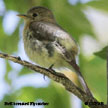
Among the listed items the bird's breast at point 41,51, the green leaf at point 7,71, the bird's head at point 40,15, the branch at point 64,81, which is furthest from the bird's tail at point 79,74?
the bird's head at point 40,15

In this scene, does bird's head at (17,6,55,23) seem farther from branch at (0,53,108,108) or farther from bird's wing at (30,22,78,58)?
branch at (0,53,108,108)

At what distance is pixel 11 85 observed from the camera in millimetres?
3475

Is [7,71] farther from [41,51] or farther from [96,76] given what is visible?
[96,76]

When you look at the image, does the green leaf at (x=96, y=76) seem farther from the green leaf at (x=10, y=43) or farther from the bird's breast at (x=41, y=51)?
the green leaf at (x=10, y=43)

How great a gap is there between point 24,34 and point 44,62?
0.56 meters

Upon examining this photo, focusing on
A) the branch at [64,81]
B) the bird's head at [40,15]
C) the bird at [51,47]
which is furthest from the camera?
the bird's head at [40,15]

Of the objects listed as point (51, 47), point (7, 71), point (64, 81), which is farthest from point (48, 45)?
point (64, 81)

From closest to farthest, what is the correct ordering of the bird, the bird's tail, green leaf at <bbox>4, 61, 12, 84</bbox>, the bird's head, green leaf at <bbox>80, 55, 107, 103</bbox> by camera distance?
1. the bird's tail
2. green leaf at <bbox>80, 55, 107, 103</bbox>
3. the bird
4. green leaf at <bbox>4, 61, 12, 84</bbox>
5. the bird's head

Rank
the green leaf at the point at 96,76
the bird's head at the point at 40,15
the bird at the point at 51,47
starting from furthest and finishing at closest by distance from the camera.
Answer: the bird's head at the point at 40,15
the bird at the point at 51,47
the green leaf at the point at 96,76

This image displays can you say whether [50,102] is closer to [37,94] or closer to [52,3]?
[37,94]

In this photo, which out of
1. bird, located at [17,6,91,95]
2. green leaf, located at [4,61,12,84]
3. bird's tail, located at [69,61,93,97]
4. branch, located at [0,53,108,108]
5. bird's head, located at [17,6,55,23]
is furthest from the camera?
bird's head, located at [17,6,55,23]

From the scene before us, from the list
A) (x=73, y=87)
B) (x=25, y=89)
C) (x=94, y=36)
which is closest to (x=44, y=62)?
(x=25, y=89)

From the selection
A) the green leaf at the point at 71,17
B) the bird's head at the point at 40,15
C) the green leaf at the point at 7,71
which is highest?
the bird's head at the point at 40,15

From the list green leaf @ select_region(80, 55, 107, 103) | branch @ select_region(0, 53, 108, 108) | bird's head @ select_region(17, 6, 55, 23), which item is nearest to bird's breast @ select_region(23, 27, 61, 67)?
green leaf @ select_region(80, 55, 107, 103)
